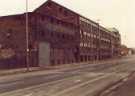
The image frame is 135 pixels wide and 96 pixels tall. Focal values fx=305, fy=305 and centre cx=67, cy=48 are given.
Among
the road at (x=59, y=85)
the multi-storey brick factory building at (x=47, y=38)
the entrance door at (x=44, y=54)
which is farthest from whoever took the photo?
the entrance door at (x=44, y=54)

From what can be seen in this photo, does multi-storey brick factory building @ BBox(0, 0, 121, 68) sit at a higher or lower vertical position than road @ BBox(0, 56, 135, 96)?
higher

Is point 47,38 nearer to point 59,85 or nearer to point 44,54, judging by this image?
point 44,54

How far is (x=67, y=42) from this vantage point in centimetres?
7250

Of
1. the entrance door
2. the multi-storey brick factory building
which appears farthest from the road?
the entrance door

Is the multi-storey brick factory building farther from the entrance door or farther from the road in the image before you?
the road

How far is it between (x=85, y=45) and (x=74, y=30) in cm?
1009

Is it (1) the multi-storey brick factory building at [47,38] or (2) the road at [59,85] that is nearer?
(2) the road at [59,85]

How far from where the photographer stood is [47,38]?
195 feet

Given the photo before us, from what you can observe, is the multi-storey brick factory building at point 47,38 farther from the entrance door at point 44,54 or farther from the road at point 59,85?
the road at point 59,85

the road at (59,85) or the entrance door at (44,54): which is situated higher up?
the entrance door at (44,54)

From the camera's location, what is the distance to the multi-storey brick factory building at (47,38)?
53.6 meters

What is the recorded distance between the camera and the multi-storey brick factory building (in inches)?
2111

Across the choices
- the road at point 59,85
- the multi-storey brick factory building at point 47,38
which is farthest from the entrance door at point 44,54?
the road at point 59,85

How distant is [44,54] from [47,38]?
131 inches
